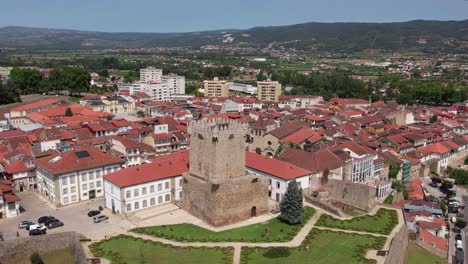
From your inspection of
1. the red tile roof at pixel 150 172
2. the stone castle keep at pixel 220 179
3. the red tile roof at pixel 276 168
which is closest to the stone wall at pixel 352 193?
the red tile roof at pixel 276 168

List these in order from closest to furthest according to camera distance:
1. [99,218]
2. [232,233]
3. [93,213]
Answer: [232,233] < [99,218] < [93,213]

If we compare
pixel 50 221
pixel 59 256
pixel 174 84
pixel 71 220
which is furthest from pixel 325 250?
pixel 174 84

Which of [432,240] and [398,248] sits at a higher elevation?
[398,248]

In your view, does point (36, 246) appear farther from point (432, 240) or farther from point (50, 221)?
point (432, 240)

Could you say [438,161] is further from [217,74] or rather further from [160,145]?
[217,74]

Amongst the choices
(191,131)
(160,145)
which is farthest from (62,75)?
(191,131)

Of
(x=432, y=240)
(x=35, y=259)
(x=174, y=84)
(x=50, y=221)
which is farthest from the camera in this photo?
(x=174, y=84)
